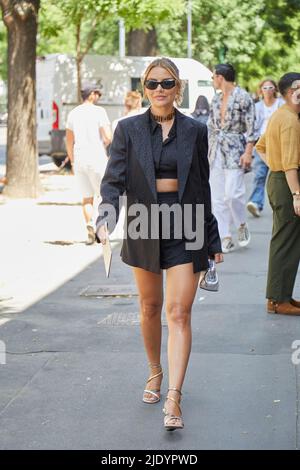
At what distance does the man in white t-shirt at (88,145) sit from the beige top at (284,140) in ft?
14.1

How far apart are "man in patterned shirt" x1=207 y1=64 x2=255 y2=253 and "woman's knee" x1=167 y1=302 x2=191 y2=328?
6109 mm

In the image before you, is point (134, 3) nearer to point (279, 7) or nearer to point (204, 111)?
point (279, 7)

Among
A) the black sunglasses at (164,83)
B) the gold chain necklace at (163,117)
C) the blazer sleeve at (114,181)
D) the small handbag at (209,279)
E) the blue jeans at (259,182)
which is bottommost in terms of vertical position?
the blue jeans at (259,182)

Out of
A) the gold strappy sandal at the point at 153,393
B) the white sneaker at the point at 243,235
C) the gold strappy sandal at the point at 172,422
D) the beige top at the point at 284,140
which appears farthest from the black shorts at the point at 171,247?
the white sneaker at the point at 243,235

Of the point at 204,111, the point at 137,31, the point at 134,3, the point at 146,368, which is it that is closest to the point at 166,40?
the point at 137,31

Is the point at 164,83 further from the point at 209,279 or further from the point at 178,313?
the point at 178,313

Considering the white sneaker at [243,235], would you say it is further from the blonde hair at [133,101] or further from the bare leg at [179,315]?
the bare leg at [179,315]

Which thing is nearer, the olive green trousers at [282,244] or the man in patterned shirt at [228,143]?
the olive green trousers at [282,244]

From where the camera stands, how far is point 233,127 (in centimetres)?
1165

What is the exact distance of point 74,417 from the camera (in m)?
5.69

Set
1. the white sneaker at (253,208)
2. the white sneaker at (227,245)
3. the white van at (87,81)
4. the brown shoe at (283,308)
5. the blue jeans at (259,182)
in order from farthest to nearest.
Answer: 1. the white van at (87,81)
2. the white sneaker at (253,208)
3. the blue jeans at (259,182)
4. the white sneaker at (227,245)
5. the brown shoe at (283,308)

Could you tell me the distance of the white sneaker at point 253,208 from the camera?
1548 centimetres

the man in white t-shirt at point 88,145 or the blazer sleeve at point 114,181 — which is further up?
the blazer sleeve at point 114,181

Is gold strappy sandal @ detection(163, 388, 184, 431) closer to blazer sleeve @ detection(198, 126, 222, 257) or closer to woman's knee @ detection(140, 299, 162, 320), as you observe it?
woman's knee @ detection(140, 299, 162, 320)
